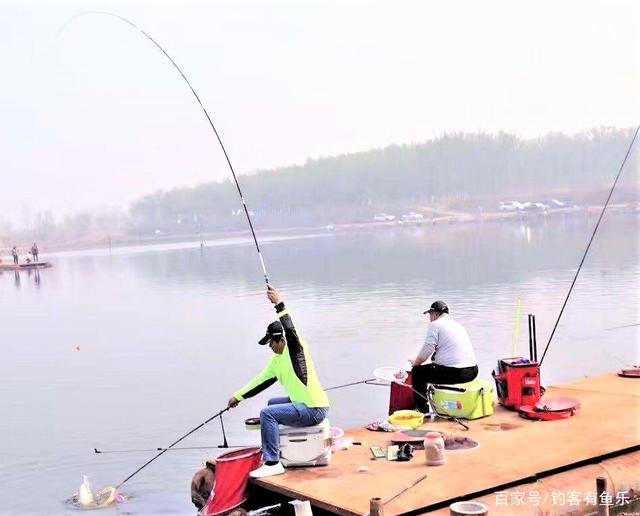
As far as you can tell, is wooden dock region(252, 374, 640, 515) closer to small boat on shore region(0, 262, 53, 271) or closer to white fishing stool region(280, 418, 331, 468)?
white fishing stool region(280, 418, 331, 468)

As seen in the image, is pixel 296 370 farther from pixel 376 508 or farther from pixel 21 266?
pixel 21 266

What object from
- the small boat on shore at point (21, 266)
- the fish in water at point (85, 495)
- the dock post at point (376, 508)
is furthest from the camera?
the small boat on shore at point (21, 266)

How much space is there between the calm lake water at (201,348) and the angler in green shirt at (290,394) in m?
2.21

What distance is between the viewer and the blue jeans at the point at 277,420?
7027 millimetres

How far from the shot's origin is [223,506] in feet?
23.2

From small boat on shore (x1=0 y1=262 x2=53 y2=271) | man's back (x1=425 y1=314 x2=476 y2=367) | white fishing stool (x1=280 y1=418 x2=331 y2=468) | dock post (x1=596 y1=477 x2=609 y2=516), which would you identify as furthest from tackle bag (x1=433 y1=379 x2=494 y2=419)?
small boat on shore (x1=0 y1=262 x2=53 y2=271)

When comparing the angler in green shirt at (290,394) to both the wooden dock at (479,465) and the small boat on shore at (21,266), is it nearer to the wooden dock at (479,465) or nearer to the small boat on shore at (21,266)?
the wooden dock at (479,465)

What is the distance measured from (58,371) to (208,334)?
4261 mm

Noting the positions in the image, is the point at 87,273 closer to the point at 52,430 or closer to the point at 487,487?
the point at 52,430

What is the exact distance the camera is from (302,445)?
715 cm

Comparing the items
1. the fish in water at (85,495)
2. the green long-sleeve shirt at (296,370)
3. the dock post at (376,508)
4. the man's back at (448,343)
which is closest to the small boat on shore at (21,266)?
the fish in water at (85,495)

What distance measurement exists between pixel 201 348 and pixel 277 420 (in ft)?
42.9

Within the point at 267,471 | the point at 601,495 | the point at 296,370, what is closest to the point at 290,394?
the point at 296,370

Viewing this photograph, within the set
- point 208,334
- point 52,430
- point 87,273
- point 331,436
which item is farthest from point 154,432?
point 87,273
